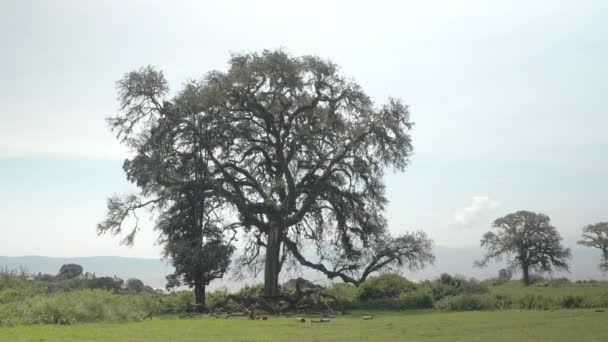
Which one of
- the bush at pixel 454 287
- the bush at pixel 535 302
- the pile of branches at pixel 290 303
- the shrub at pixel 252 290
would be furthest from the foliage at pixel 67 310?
the bush at pixel 535 302

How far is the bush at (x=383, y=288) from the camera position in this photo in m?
29.3

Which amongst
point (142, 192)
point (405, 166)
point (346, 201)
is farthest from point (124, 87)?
point (405, 166)

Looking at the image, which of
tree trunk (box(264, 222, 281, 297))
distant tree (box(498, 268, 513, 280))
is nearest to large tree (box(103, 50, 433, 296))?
tree trunk (box(264, 222, 281, 297))

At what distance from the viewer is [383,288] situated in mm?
29422

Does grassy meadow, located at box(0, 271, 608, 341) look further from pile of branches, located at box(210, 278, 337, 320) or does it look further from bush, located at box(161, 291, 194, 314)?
pile of branches, located at box(210, 278, 337, 320)

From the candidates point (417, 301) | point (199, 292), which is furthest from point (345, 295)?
point (199, 292)

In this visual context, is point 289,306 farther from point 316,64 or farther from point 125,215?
point 316,64

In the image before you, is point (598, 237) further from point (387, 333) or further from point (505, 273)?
point (387, 333)

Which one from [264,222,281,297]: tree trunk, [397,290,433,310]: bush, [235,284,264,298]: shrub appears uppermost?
[264,222,281,297]: tree trunk

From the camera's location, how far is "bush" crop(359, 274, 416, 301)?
29266mm

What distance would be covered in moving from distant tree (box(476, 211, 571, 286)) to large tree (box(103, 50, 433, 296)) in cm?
3508

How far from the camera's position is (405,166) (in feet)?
106

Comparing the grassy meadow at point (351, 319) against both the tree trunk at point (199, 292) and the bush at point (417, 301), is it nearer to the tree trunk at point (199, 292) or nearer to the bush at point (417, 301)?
the bush at point (417, 301)

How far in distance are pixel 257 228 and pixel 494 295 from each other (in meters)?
14.3
